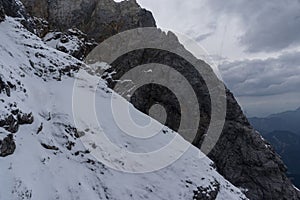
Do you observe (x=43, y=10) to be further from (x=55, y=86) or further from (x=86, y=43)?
(x=55, y=86)

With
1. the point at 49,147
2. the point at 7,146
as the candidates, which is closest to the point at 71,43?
the point at 49,147

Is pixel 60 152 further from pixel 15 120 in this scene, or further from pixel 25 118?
pixel 15 120

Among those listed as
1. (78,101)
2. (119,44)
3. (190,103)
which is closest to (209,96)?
(190,103)

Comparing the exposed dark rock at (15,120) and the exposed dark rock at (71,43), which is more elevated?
the exposed dark rock at (71,43)

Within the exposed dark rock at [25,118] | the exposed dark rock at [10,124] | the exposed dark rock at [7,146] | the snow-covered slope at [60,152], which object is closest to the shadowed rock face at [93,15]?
the snow-covered slope at [60,152]

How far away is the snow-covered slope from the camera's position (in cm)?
1376

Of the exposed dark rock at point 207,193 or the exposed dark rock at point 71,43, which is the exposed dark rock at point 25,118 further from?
the exposed dark rock at point 71,43

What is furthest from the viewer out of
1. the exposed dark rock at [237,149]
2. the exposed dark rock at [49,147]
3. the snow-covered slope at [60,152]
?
the exposed dark rock at [237,149]

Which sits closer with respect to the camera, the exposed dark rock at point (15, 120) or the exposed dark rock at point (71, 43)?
the exposed dark rock at point (15, 120)

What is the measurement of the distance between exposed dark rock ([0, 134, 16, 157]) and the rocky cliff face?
90.8 ft

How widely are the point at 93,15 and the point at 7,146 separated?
43.0 meters

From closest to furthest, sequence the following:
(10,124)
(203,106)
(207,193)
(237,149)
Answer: (10,124), (207,193), (237,149), (203,106)

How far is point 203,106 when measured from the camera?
45.8m

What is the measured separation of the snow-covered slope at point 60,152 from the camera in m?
13.8
